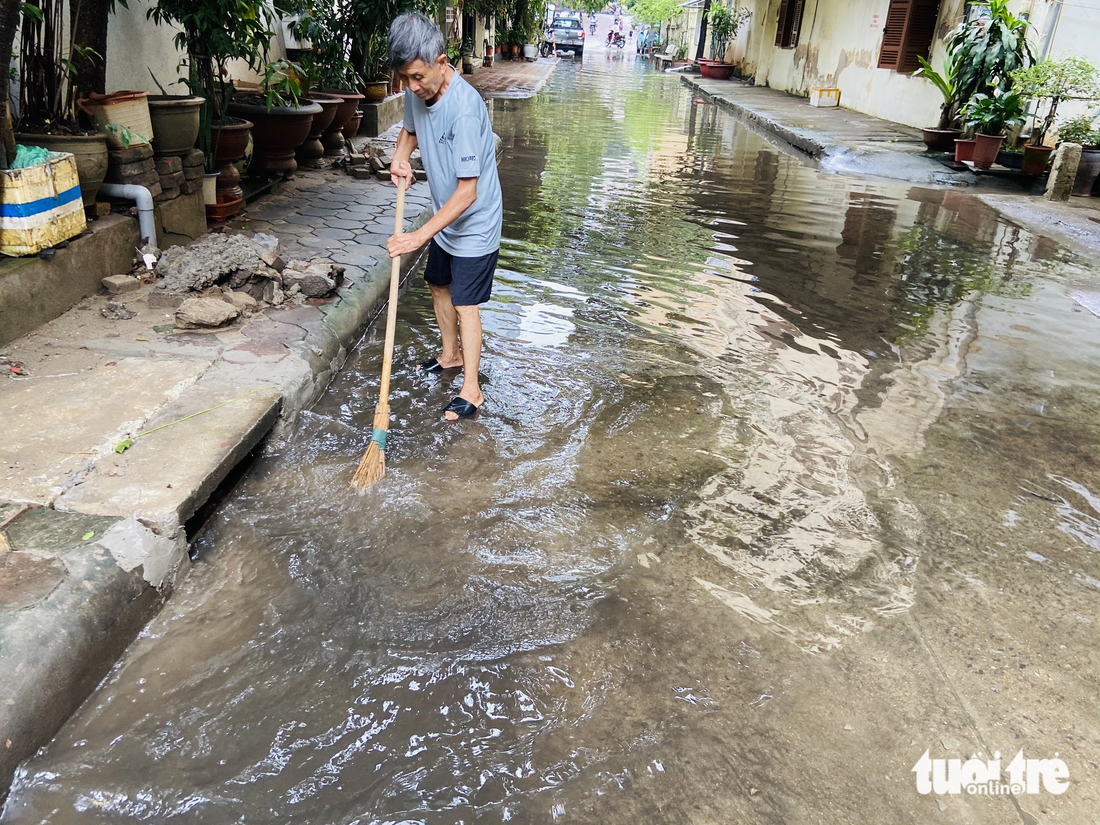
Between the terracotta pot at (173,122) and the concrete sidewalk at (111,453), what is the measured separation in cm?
102

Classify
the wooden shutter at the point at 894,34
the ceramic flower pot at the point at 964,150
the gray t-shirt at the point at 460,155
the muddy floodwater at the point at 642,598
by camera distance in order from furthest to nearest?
the wooden shutter at the point at 894,34 < the ceramic flower pot at the point at 964,150 < the gray t-shirt at the point at 460,155 < the muddy floodwater at the point at 642,598

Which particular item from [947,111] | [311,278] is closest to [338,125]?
[311,278]

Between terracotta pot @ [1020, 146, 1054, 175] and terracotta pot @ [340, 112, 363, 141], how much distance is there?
813 centimetres

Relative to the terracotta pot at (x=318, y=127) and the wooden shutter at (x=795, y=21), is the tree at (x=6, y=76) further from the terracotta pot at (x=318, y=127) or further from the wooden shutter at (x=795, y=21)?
the wooden shutter at (x=795, y=21)

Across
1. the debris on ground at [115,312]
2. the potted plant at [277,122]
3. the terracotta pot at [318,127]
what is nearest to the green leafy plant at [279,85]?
the potted plant at [277,122]

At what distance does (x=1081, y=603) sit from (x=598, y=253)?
4443mm

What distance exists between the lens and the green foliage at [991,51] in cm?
1013

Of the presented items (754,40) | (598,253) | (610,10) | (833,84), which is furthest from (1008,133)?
(610,10)

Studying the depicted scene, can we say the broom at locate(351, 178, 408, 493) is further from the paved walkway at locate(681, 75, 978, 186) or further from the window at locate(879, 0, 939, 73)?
the window at locate(879, 0, 939, 73)

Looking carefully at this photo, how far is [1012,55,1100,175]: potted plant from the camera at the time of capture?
9039 mm

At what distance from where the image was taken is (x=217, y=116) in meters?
5.83

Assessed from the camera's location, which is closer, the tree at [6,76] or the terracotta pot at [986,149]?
the tree at [6,76]

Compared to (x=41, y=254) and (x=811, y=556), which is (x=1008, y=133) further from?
(x=41, y=254)

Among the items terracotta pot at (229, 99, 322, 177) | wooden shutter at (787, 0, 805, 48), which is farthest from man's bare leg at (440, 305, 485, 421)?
wooden shutter at (787, 0, 805, 48)
